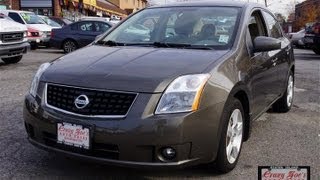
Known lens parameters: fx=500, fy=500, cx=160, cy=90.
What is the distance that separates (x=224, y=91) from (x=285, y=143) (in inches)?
67.2

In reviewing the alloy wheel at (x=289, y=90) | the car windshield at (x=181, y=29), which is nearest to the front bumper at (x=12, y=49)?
the car windshield at (x=181, y=29)

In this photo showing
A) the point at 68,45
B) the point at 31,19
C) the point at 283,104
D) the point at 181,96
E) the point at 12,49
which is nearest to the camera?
the point at 181,96


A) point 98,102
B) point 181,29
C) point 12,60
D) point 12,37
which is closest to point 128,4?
point 12,60

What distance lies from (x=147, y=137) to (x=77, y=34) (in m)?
15.7

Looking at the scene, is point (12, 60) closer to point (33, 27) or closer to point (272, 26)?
point (33, 27)

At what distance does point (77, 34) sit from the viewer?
1897cm

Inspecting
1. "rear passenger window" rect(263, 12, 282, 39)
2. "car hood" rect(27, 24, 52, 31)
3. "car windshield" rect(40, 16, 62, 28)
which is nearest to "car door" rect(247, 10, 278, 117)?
"rear passenger window" rect(263, 12, 282, 39)

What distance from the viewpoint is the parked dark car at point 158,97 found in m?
3.76

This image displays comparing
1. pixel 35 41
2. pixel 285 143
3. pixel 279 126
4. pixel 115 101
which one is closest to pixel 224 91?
pixel 115 101

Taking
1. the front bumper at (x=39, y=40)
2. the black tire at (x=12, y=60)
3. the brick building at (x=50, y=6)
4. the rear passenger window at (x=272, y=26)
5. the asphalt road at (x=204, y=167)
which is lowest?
the asphalt road at (x=204, y=167)

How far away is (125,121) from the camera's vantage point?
147 inches

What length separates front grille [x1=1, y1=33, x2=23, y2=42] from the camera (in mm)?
12378

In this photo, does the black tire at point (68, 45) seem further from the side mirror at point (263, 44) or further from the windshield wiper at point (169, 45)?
the side mirror at point (263, 44)

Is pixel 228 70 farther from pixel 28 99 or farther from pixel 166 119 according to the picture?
pixel 28 99
